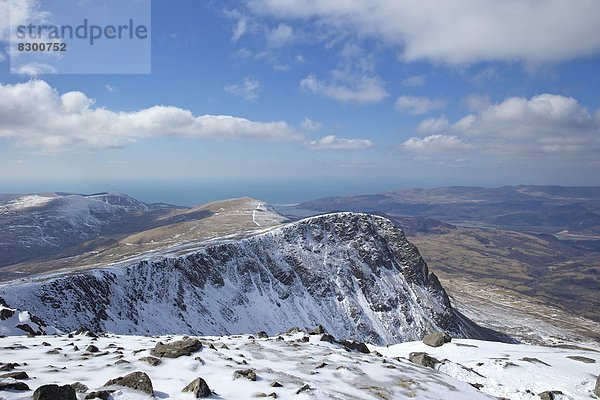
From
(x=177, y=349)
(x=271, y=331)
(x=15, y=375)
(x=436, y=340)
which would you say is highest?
(x=15, y=375)

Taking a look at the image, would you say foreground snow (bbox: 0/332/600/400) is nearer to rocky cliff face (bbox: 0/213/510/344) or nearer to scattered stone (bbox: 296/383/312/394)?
scattered stone (bbox: 296/383/312/394)

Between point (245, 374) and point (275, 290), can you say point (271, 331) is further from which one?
point (245, 374)

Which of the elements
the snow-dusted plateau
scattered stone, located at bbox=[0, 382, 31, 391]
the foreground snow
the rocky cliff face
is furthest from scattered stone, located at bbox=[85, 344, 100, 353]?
the rocky cliff face

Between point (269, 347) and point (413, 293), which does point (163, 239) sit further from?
point (269, 347)

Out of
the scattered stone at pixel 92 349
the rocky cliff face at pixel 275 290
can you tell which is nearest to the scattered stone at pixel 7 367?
the scattered stone at pixel 92 349

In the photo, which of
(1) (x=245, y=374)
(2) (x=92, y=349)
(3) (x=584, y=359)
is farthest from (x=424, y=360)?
(2) (x=92, y=349)

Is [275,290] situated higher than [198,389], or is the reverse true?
[198,389]

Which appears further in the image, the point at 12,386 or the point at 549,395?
the point at 549,395


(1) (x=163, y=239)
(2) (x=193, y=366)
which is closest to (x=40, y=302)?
(2) (x=193, y=366)
